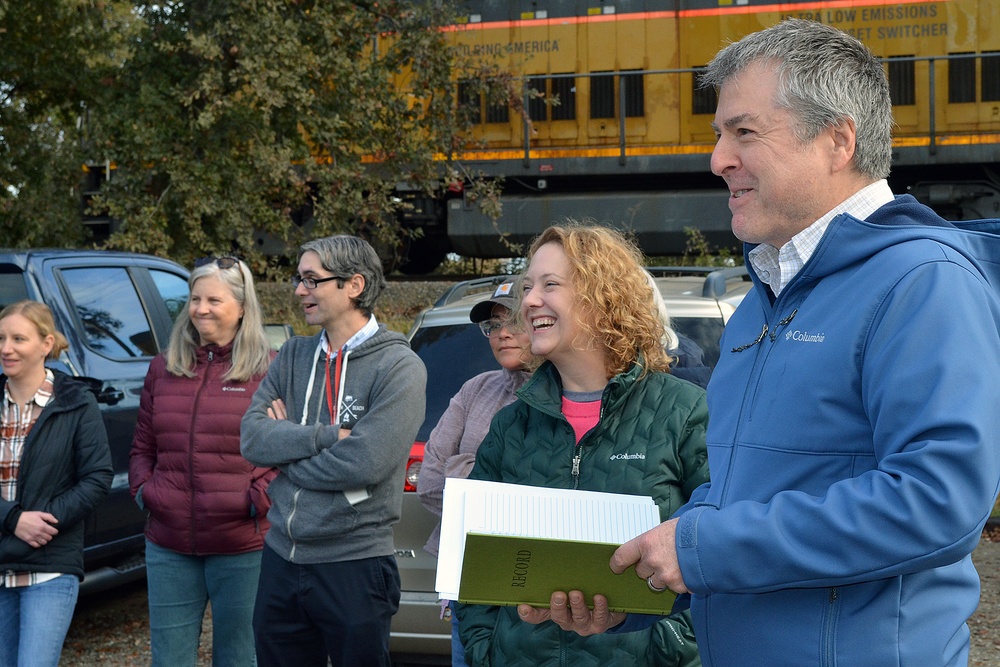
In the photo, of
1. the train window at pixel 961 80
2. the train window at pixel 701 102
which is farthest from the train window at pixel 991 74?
the train window at pixel 701 102

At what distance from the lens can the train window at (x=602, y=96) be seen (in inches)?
532

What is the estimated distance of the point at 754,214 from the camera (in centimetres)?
185

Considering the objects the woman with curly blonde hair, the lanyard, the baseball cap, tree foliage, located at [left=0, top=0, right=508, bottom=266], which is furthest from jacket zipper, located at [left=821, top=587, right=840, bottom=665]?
tree foliage, located at [left=0, top=0, right=508, bottom=266]

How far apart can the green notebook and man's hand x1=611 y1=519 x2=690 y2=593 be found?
0.16 ft

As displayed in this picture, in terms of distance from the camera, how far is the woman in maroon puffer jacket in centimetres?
394

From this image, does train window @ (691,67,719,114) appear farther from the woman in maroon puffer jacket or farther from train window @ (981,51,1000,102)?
the woman in maroon puffer jacket

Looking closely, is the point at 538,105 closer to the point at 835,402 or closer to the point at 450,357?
the point at 450,357

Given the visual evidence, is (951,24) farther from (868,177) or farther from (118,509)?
(868,177)

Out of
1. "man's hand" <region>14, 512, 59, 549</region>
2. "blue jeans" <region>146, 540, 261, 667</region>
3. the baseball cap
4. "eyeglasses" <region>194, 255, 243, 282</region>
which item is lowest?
"blue jeans" <region>146, 540, 261, 667</region>

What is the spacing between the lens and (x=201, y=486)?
13.1 feet

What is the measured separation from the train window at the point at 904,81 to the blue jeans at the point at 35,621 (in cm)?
1189

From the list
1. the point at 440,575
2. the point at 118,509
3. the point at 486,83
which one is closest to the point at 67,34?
the point at 486,83

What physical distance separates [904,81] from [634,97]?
11.0 ft

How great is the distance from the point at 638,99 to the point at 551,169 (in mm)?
1568
